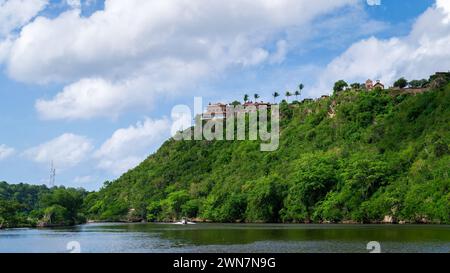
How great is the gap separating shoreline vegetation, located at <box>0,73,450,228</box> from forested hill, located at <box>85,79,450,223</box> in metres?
0.21

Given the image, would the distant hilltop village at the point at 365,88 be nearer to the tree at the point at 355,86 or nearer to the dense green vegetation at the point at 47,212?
the tree at the point at 355,86

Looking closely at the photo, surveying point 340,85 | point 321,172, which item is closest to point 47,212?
point 321,172

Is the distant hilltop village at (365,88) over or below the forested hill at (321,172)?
over

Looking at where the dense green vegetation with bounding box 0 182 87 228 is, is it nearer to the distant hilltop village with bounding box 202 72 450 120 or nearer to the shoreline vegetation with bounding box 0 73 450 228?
the shoreline vegetation with bounding box 0 73 450 228

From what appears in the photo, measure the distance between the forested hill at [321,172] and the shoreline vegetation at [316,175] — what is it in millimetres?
214

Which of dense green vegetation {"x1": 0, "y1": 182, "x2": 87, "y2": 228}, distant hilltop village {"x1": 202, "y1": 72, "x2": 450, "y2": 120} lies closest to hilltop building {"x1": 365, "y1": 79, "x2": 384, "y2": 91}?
distant hilltop village {"x1": 202, "y1": 72, "x2": 450, "y2": 120}

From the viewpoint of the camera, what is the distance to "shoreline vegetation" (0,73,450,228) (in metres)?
86.6

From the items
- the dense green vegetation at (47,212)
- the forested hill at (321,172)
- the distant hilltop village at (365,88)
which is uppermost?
the distant hilltop village at (365,88)

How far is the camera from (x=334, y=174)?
9962cm

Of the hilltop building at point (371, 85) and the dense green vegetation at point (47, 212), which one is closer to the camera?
the dense green vegetation at point (47, 212)

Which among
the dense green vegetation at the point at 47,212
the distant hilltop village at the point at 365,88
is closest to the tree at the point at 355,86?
the distant hilltop village at the point at 365,88

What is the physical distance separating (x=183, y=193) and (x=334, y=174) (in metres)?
45.3

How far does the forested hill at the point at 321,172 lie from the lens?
86.2 meters
